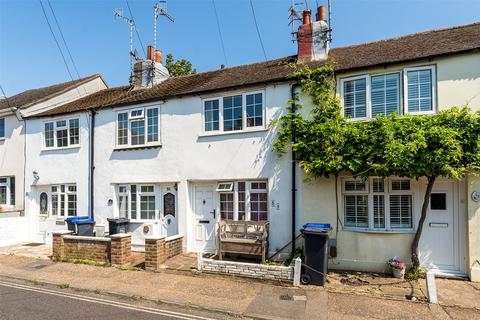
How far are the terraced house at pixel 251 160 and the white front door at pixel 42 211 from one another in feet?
0.20

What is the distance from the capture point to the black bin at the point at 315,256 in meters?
6.86

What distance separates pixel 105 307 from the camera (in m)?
5.79

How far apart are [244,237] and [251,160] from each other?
2.17m

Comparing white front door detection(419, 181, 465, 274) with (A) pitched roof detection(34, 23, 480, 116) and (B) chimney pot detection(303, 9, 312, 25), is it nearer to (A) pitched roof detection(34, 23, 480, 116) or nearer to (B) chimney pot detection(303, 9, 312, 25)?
(A) pitched roof detection(34, 23, 480, 116)

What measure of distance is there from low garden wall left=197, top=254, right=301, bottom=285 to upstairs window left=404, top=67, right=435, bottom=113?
471 cm

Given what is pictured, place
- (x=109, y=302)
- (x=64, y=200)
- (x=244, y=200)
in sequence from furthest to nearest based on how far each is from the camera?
(x=64, y=200) → (x=244, y=200) → (x=109, y=302)

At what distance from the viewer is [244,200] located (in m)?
9.30

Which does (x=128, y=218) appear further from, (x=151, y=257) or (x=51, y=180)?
(x=51, y=180)

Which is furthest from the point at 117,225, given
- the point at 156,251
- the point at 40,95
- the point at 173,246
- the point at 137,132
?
the point at 40,95

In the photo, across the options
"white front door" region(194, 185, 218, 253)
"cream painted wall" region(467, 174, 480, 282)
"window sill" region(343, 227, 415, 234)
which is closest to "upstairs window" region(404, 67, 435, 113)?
"cream painted wall" region(467, 174, 480, 282)

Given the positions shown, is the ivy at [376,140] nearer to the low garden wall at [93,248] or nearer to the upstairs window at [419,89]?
the upstairs window at [419,89]

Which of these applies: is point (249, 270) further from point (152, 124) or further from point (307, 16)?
point (307, 16)

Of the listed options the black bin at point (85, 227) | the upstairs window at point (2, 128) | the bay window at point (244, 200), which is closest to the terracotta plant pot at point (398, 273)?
Result: the bay window at point (244, 200)

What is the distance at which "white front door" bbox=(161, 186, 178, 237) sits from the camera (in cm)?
1022
